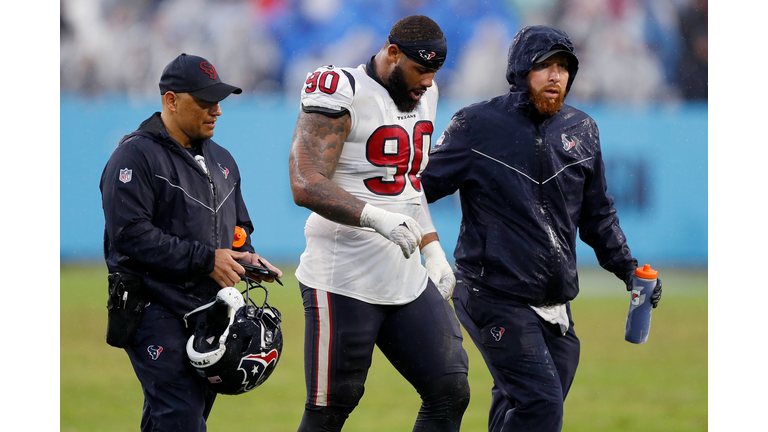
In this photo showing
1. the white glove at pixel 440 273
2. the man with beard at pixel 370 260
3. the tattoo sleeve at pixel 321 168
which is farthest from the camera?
the white glove at pixel 440 273

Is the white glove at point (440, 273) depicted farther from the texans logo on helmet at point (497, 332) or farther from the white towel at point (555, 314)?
the white towel at point (555, 314)

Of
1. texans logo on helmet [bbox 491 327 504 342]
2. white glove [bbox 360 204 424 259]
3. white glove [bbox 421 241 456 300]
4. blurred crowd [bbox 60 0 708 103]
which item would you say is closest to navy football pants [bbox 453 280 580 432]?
texans logo on helmet [bbox 491 327 504 342]

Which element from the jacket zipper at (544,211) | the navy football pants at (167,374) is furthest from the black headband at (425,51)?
the navy football pants at (167,374)

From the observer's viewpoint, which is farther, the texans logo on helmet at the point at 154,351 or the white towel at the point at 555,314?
the white towel at the point at 555,314

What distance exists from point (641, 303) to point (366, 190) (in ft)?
4.59

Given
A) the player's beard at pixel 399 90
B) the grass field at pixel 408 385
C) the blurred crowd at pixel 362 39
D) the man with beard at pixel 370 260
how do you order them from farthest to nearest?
the blurred crowd at pixel 362 39, the grass field at pixel 408 385, the player's beard at pixel 399 90, the man with beard at pixel 370 260

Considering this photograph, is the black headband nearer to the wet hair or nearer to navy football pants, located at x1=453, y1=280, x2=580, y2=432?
the wet hair

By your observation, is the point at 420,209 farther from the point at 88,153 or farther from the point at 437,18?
the point at 437,18

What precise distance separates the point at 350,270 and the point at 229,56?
29.7 ft

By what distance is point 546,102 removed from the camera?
3488 millimetres

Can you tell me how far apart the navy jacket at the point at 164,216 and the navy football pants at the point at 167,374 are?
0.09 m

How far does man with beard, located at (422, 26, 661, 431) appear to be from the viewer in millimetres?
3398

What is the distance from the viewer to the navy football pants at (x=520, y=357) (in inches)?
129

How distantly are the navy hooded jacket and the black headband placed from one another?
1.57 feet
